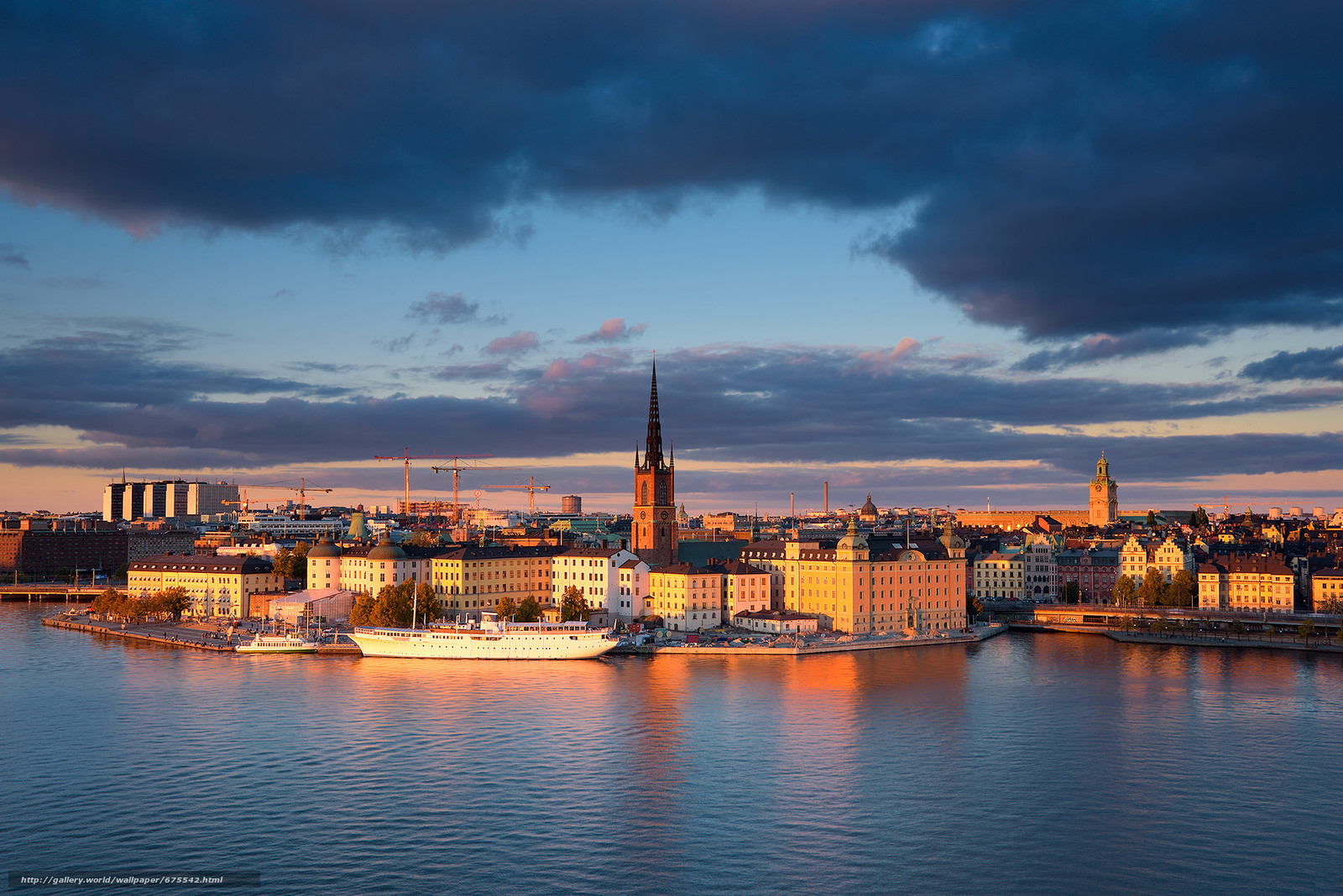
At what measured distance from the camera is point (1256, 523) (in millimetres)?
138750

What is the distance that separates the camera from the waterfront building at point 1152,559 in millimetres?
88562

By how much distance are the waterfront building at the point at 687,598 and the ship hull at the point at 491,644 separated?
9463 millimetres

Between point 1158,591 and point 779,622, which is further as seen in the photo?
point 1158,591

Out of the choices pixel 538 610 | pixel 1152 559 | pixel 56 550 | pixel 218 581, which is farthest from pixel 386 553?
pixel 56 550

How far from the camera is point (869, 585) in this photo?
72750 millimetres

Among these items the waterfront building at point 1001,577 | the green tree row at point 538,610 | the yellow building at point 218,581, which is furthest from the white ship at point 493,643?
the waterfront building at point 1001,577

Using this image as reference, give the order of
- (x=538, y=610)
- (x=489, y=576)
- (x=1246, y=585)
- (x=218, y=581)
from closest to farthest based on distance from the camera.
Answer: (x=538, y=610) < (x=489, y=576) < (x=1246, y=585) < (x=218, y=581)

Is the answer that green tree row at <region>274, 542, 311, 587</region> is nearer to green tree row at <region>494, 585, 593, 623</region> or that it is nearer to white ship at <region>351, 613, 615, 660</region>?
green tree row at <region>494, 585, 593, 623</region>

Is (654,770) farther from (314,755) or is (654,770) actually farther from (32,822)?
(32,822)

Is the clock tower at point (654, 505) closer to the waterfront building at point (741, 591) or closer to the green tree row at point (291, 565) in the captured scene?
the waterfront building at point (741, 591)

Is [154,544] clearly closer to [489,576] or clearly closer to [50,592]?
[50,592]

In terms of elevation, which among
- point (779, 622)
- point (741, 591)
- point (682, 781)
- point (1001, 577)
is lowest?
point (682, 781)

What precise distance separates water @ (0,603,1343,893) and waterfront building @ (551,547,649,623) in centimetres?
1954

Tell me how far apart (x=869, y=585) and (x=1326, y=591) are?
29.1m
